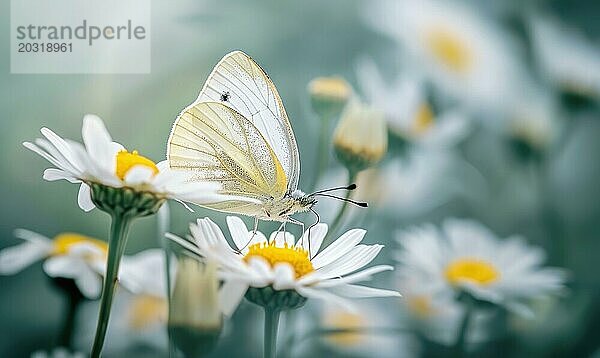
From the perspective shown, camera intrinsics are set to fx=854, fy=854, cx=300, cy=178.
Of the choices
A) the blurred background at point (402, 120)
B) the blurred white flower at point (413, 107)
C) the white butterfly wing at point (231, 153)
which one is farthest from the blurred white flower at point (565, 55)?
the white butterfly wing at point (231, 153)

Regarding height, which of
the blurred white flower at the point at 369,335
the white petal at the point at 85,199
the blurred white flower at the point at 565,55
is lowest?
the blurred white flower at the point at 369,335

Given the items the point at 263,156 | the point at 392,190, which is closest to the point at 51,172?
the point at 263,156

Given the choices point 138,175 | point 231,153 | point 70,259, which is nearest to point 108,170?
point 138,175

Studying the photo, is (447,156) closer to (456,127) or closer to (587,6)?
Answer: (456,127)

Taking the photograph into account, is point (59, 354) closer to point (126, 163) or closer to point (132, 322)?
point (132, 322)

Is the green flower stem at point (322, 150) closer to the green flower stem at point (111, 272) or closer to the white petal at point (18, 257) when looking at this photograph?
the white petal at point (18, 257)

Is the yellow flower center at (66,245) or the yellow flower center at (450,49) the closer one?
the yellow flower center at (66,245)
